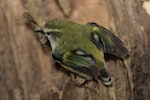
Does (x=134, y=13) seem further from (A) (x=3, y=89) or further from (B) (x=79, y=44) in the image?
(A) (x=3, y=89)

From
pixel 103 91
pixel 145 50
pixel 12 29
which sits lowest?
pixel 103 91

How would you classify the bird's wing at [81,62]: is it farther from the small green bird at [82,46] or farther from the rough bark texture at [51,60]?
the rough bark texture at [51,60]

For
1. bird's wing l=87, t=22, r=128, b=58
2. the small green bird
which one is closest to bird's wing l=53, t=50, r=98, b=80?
the small green bird

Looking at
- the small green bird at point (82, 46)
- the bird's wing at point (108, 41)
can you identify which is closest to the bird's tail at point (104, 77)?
the small green bird at point (82, 46)

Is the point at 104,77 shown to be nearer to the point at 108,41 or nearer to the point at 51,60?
the point at 108,41

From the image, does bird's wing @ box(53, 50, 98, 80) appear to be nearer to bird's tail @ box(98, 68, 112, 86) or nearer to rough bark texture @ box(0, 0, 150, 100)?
bird's tail @ box(98, 68, 112, 86)

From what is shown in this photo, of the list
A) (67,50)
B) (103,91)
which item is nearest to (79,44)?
(67,50)
